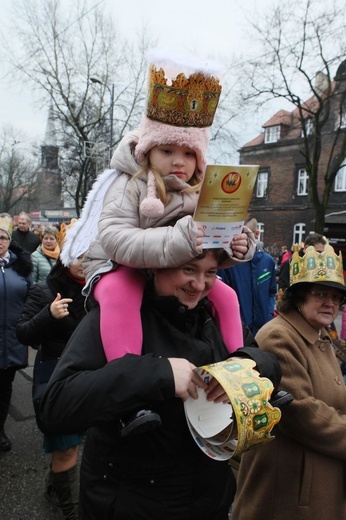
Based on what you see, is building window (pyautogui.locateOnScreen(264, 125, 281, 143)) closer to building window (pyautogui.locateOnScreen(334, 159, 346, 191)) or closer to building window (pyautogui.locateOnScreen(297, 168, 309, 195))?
building window (pyautogui.locateOnScreen(297, 168, 309, 195))

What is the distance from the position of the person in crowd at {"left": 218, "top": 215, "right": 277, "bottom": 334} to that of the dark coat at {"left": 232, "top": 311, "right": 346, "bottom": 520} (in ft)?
6.79

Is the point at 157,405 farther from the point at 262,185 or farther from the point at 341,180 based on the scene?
the point at 262,185

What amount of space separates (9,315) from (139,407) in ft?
10.4

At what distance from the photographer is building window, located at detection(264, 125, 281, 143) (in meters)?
28.8

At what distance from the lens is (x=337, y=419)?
6.96 ft

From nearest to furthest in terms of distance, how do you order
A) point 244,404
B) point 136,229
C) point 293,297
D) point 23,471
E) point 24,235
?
point 244,404 < point 136,229 < point 293,297 < point 23,471 < point 24,235

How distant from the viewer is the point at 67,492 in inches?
115

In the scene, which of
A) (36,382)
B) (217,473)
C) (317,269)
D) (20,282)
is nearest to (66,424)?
(217,473)

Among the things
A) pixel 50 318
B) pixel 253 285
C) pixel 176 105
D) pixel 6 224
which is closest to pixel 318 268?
pixel 176 105

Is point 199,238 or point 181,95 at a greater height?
point 181,95

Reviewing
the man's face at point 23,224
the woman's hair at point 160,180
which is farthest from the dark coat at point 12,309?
the man's face at point 23,224

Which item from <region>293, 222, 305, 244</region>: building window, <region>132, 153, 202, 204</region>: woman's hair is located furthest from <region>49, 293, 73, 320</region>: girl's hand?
<region>293, 222, 305, 244</region>: building window

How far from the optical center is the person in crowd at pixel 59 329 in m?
2.93

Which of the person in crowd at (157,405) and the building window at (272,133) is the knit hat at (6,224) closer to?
the person in crowd at (157,405)
